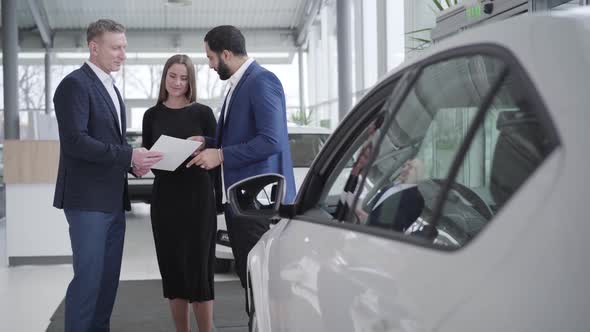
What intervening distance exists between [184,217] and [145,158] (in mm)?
379

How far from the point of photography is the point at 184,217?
3686mm

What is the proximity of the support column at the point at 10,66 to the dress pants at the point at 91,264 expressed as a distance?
8431 mm

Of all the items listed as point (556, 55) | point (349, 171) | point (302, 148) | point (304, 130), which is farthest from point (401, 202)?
point (304, 130)

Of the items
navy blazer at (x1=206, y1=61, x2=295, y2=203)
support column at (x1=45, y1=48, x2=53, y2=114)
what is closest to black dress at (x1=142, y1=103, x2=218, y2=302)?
navy blazer at (x1=206, y1=61, x2=295, y2=203)

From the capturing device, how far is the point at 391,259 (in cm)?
123

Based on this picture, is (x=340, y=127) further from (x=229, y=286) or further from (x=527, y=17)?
(x=229, y=286)

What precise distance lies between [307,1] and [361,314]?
61.5 feet

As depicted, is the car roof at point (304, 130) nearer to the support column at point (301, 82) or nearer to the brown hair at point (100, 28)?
the brown hair at point (100, 28)

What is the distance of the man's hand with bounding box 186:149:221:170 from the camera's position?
340 cm

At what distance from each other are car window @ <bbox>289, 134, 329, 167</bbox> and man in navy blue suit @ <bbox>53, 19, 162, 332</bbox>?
353 centimetres

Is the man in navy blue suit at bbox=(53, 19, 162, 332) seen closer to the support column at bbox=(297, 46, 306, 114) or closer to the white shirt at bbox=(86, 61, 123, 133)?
the white shirt at bbox=(86, 61, 123, 133)

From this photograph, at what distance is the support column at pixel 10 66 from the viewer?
442 inches

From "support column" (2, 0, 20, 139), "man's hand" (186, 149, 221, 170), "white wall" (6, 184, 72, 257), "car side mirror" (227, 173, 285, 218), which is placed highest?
"support column" (2, 0, 20, 139)

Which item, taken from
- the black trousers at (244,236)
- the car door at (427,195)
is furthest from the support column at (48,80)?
the car door at (427,195)
